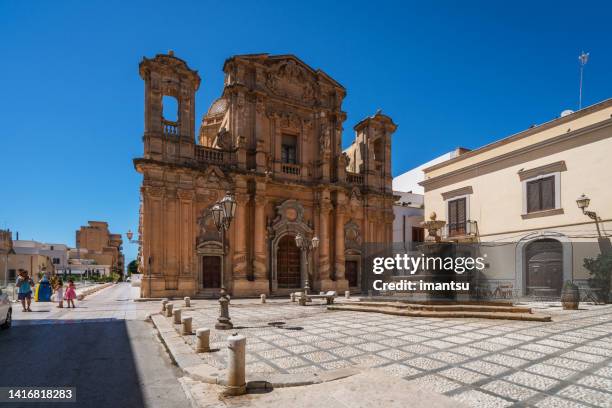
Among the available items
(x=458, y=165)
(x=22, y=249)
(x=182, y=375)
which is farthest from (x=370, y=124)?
(x=22, y=249)

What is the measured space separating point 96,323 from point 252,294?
31.1ft

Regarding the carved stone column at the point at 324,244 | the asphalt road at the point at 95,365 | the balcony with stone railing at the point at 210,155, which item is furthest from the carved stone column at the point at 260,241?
the asphalt road at the point at 95,365

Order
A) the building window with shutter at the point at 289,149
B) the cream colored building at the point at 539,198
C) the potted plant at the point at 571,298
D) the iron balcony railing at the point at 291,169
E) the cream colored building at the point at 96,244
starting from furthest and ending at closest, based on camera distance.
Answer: the cream colored building at the point at 96,244
the building window with shutter at the point at 289,149
the iron balcony railing at the point at 291,169
the cream colored building at the point at 539,198
the potted plant at the point at 571,298

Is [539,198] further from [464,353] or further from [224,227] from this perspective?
[224,227]

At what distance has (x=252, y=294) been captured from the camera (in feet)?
64.4

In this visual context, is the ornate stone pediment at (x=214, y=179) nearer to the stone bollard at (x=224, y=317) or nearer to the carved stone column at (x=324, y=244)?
the carved stone column at (x=324, y=244)

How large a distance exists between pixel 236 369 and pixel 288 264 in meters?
17.5

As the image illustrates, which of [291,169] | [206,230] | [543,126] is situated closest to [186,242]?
[206,230]

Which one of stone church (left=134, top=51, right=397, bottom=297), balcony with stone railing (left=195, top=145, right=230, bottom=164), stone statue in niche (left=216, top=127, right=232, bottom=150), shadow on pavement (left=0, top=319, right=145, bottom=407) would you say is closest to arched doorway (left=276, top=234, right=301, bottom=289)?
stone church (left=134, top=51, right=397, bottom=297)

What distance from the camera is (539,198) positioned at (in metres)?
18.0

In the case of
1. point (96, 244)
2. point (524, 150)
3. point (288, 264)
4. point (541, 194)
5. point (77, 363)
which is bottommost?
point (96, 244)

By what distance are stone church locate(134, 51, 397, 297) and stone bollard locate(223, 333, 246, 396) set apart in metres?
11.7

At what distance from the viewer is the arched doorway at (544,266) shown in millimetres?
17203

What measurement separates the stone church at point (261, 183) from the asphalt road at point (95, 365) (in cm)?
739
